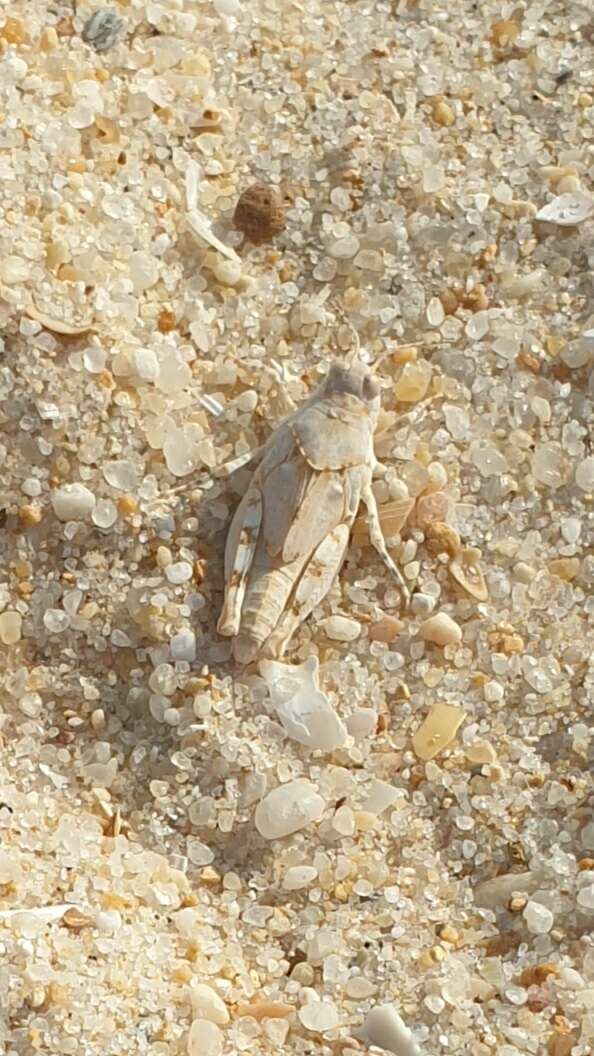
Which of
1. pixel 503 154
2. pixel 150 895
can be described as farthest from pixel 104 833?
pixel 503 154

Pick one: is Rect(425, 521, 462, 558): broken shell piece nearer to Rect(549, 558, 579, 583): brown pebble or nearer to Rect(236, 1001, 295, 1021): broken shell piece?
Rect(549, 558, 579, 583): brown pebble

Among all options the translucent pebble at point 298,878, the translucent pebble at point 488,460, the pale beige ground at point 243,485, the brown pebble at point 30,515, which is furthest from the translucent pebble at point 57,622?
the translucent pebble at point 488,460

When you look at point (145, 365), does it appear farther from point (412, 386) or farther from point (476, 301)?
point (476, 301)

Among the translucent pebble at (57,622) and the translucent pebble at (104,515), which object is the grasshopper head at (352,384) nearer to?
the translucent pebble at (104,515)

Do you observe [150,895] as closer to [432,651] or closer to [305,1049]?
[305,1049]

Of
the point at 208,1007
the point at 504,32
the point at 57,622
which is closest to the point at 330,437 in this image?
the point at 57,622

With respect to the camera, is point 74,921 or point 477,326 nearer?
point 74,921
